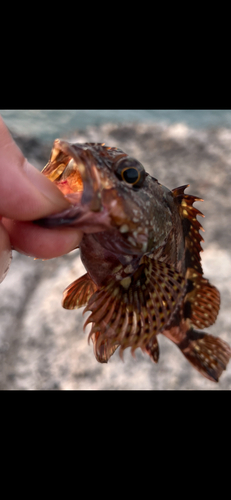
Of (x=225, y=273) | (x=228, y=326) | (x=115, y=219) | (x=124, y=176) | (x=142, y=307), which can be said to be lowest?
(x=228, y=326)

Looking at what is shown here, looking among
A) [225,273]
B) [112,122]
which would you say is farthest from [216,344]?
[112,122]

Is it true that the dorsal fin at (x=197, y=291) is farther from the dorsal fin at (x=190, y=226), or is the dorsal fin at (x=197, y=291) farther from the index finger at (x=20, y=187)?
the index finger at (x=20, y=187)

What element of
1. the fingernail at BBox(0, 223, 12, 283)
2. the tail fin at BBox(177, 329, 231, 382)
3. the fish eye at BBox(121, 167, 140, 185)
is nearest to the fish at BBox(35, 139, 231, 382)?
the fish eye at BBox(121, 167, 140, 185)

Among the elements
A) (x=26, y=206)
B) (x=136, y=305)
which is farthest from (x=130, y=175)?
(x=136, y=305)

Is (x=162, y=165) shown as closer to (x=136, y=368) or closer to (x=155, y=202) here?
(x=136, y=368)

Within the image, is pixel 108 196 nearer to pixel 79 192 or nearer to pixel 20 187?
pixel 79 192

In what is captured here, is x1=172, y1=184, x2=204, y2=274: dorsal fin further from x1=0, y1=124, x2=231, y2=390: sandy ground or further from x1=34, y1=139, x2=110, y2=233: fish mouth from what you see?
x1=0, y1=124, x2=231, y2=390: sandy ground
